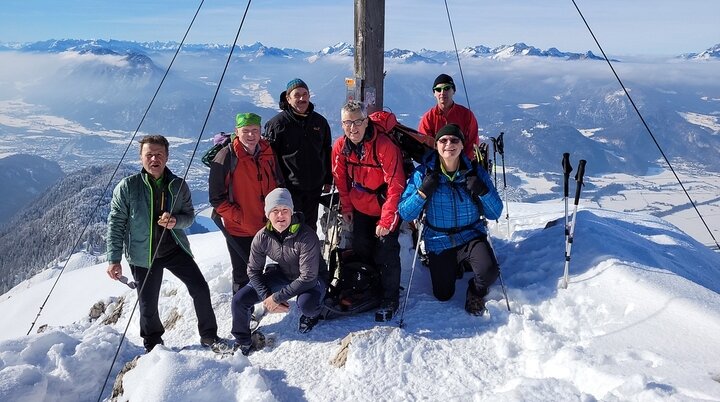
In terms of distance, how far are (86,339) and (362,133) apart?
14.8 ft

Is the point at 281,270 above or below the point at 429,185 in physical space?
below

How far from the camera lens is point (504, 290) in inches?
224

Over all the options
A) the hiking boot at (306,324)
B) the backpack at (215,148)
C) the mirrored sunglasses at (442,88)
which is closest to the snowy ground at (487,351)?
the hiking boot at (306,324)

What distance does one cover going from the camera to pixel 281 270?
18.5ft

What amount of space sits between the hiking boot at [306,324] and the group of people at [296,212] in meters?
0.01

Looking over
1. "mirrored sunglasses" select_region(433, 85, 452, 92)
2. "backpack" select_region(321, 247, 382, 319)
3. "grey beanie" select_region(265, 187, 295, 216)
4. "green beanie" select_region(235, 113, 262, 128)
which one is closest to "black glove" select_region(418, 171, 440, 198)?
"backpack" select_region(321, 247, 382, 319)

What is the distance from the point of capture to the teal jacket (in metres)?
5.39

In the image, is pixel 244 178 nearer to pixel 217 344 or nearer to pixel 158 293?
pixel 158 293

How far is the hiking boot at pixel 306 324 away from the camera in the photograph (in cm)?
573

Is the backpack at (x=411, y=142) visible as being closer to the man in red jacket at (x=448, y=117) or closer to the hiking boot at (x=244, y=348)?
the man in red jacket at (x=448, y=117)

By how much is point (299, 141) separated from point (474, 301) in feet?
11.0

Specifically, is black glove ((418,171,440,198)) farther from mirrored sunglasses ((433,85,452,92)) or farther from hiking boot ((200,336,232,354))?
hiking boot ((200,336,232,354))

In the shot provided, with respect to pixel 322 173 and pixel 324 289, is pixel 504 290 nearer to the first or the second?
pixel 324 289

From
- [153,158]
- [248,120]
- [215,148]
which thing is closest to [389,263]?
[248,120]
